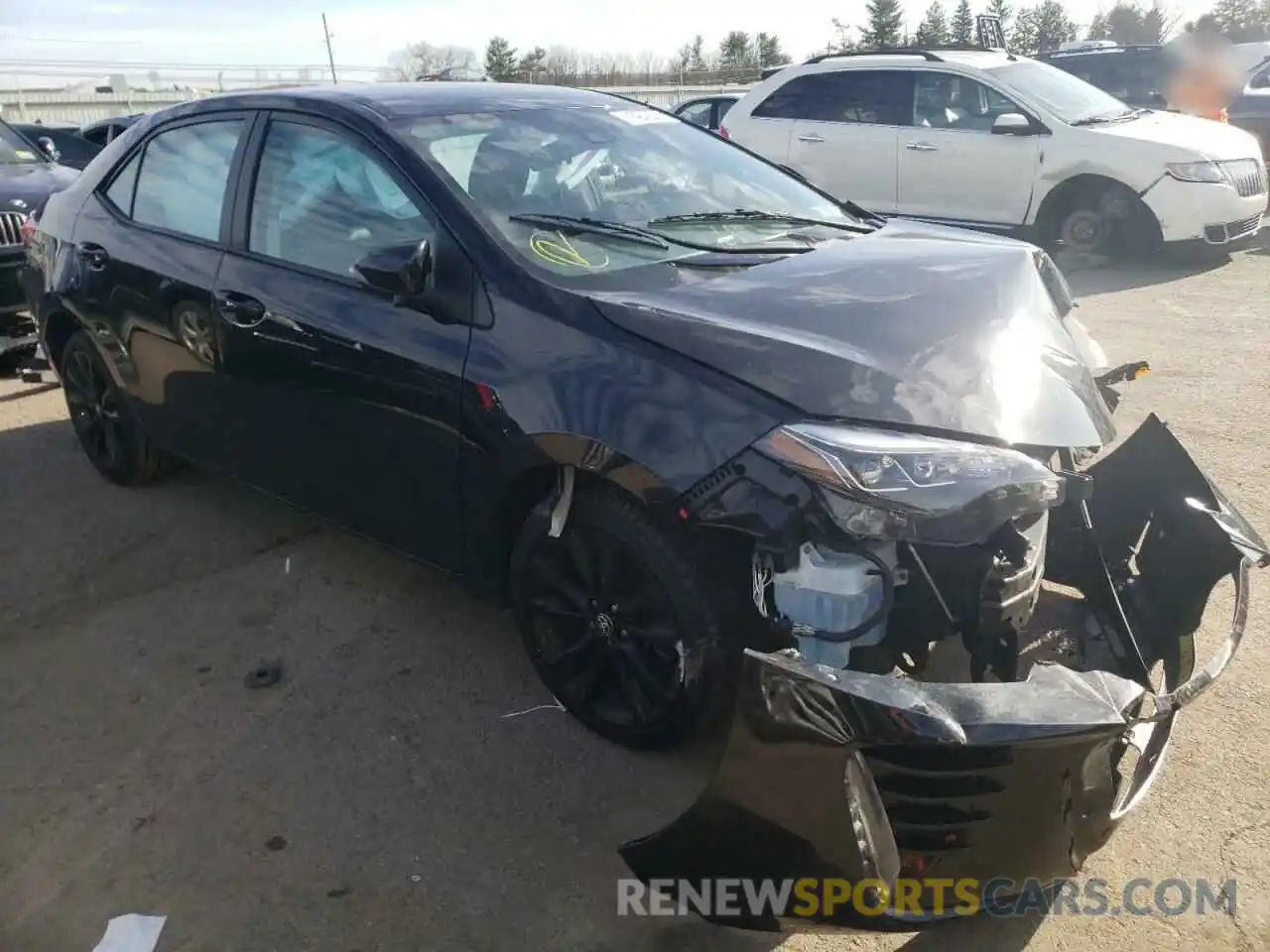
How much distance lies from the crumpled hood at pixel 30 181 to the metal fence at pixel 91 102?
22145 mm

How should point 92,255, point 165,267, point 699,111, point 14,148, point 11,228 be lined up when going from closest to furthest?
point 165,267, point 92,255, point 11,228, point 14,148, point 699,111

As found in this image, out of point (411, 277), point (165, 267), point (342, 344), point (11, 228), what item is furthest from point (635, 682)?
point (11, 228)

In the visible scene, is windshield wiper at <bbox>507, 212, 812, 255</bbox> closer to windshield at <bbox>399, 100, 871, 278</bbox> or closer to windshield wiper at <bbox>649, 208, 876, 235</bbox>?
windshield at <bbox>399, 100, 871, 278</bbox>

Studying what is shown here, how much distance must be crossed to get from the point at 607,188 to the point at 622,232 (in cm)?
36

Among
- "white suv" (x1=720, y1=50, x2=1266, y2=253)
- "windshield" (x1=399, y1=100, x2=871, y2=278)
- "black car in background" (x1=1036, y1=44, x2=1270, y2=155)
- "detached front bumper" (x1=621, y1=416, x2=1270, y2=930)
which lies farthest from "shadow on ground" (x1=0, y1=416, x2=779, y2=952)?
"black car in background" (x1=1036, y1=44, x2=1270, y2=155)

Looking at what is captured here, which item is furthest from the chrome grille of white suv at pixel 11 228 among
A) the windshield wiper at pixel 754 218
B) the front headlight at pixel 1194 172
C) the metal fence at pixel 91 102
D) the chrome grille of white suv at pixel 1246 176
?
the metal fence at pixel 91 102

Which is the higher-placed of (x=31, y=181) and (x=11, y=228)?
(x=31, y=181)

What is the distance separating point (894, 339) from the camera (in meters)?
2.59

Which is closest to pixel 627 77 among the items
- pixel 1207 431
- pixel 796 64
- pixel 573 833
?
pixel 796 64

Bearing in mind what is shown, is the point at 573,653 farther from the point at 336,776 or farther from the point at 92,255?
the point at 92,255

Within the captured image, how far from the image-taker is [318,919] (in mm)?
2430

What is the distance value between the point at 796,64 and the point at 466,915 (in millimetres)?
9512

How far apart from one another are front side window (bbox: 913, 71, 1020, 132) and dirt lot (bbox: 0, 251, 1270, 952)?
5732mm

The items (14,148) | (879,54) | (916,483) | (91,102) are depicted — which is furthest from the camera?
(91,102)
